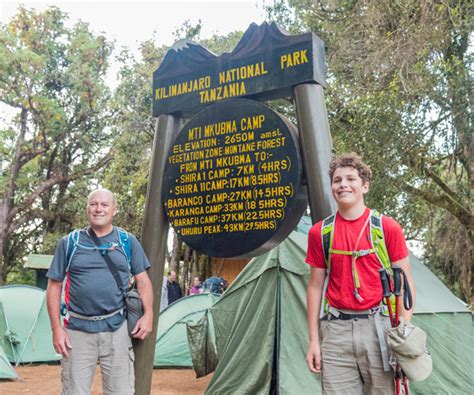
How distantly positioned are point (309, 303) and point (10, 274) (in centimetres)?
2528

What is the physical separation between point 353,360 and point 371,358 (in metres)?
0.09

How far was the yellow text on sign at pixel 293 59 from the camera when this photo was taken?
3.68 metres

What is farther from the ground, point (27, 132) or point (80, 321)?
point (27, 132)

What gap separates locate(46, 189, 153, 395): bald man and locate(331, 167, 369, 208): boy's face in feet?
4.89

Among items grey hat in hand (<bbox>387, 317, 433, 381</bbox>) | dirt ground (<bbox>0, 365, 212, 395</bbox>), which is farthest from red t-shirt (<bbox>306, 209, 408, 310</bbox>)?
dirt ground (<bbox>0, 365, 212, 395</bbox>)

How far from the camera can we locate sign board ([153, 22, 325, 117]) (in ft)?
12.2

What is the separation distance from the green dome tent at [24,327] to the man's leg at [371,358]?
7808 millimetres

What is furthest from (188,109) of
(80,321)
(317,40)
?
(80,321)

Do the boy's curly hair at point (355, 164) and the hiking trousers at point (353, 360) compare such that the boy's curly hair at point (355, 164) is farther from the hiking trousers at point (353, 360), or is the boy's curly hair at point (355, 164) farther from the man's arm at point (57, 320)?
the man's arm at point (57, 320)

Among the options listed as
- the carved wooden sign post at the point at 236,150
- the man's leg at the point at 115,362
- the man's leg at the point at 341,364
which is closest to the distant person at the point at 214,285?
the carved wooden sign post at the point at 236,150

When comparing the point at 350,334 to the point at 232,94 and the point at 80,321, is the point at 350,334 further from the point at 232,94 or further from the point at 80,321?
the point at 232,94

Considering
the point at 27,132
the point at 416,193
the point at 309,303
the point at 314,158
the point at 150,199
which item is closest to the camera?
the point at 309,303

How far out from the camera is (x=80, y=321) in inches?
126

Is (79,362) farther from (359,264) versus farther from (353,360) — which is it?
Result: (359,264)
